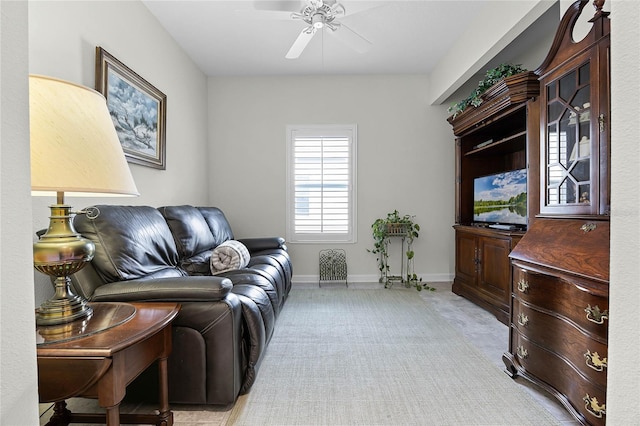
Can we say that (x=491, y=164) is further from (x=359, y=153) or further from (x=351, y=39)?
(x=351, y=39)

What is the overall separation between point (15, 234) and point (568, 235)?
216cm

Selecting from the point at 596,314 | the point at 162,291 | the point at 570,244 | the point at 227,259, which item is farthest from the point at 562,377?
the point at 227,259

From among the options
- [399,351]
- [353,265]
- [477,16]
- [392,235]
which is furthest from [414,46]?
[399,351]

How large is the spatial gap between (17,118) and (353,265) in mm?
4098

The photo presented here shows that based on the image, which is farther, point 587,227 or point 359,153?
point 359,153

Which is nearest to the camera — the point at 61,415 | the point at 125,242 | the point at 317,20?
the point at 61,415

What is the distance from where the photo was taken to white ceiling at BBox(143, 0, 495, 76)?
9.34ft

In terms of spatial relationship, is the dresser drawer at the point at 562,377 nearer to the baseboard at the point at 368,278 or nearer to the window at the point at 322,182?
the baseboard at the point at 368,278

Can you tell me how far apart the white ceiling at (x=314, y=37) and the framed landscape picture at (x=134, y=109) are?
800 mm

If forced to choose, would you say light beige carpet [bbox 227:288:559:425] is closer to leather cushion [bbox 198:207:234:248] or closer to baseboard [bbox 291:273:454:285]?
leather cushion [bbox 198:207:234:248]

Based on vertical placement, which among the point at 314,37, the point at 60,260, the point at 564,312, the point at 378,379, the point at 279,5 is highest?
the point at 314,37

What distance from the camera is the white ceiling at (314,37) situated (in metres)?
2.85

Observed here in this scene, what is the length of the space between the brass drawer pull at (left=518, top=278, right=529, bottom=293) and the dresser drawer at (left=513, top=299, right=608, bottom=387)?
8cm

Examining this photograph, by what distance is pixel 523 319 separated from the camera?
187 centimetres
